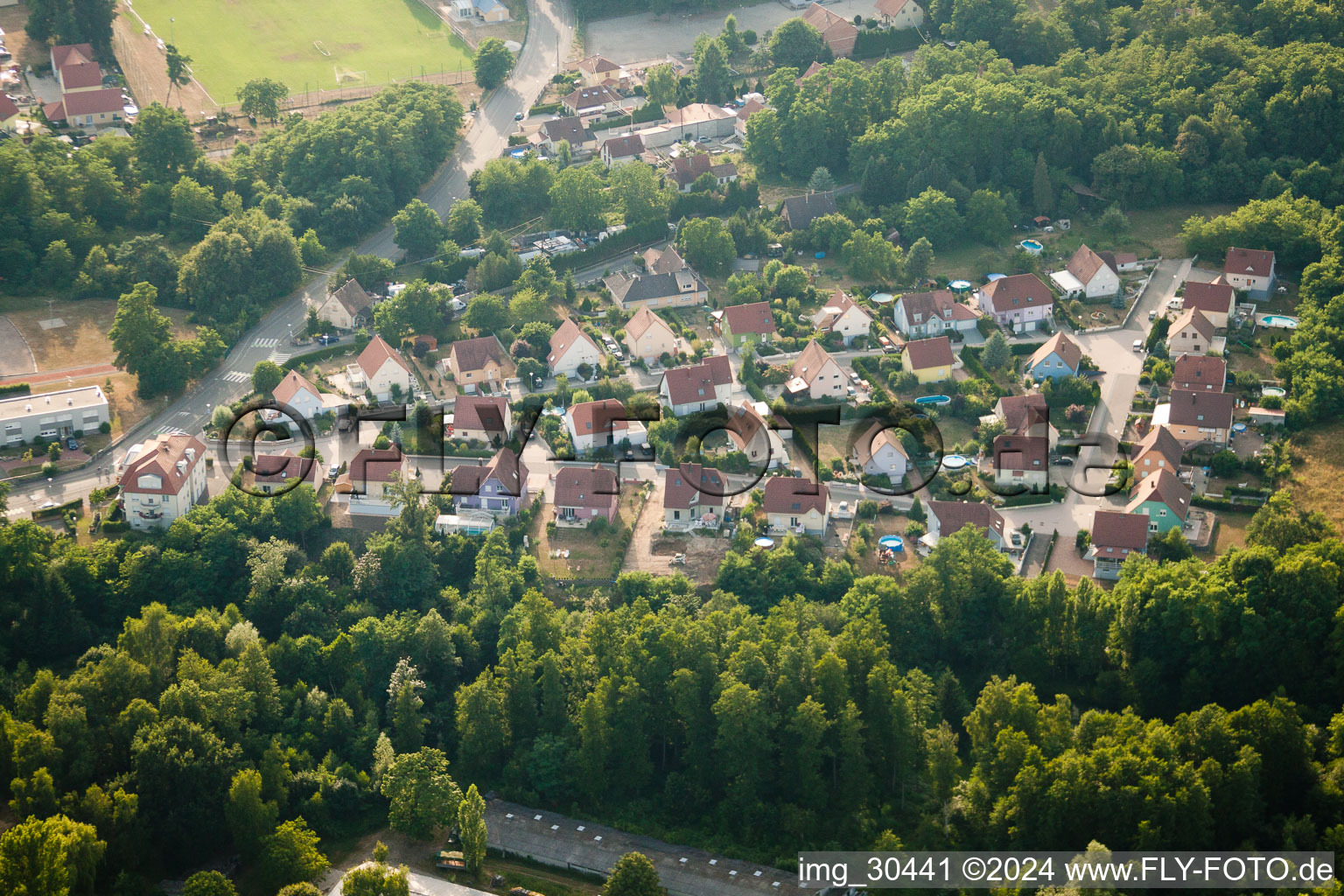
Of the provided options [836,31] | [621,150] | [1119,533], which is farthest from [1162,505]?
[836,31]

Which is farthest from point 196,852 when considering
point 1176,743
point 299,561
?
point 1176,743

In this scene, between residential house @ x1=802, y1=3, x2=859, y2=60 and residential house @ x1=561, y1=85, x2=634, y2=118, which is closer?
residential house @ x1=561, y1=85, x2=634, y2=118

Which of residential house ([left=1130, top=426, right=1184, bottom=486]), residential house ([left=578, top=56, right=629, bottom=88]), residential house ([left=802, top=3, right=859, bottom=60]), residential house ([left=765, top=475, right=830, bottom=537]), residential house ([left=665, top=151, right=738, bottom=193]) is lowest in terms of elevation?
residential house ([left=765, top=475, right=830, bottom=537])

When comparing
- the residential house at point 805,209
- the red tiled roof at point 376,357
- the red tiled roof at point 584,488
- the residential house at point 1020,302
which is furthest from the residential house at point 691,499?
the residential house at point 805,209

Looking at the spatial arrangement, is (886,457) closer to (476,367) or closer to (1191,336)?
(1191,336)

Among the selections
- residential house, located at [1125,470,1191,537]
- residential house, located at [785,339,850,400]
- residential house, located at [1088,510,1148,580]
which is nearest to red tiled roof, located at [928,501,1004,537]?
residential house, located at [1088,510,1148,580]

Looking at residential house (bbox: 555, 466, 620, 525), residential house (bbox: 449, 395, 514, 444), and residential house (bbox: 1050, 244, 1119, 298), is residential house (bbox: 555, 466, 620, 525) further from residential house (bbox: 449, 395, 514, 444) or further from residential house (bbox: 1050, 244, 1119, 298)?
residential house (bbox: 1050, 244, 1119, 298)

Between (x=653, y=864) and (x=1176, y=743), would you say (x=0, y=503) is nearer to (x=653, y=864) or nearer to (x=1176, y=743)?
(x=653, y=864)
